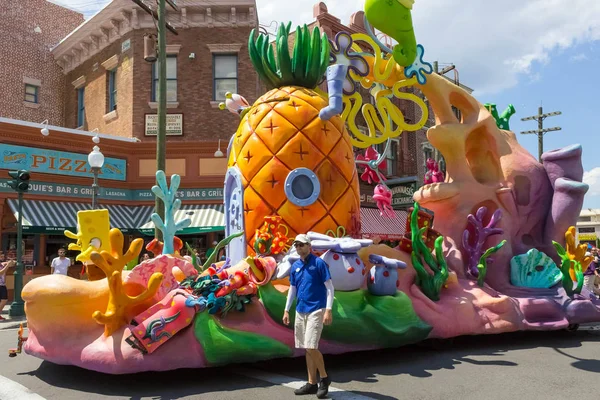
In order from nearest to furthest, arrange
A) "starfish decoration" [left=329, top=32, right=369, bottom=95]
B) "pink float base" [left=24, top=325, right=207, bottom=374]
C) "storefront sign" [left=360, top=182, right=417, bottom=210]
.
→ "pink float base" [left=24, top=325, right=207, bottom=374] < "starfish decoration" [left=329, top=32, right=369, bottom=95] < "storefront sign" [left=360, top=182, right=417, bottom=210]

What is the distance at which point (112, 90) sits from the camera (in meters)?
19.8

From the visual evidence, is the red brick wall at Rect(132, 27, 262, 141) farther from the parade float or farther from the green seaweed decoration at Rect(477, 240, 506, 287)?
the green seaweed decoration at Rect(477, 240, 506, 287)

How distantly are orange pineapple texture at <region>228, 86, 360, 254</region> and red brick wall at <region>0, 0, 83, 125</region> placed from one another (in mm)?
18555

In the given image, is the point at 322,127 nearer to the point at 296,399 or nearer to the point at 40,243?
the point at 296,399

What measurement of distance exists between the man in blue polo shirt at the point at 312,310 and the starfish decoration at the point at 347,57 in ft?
13.0

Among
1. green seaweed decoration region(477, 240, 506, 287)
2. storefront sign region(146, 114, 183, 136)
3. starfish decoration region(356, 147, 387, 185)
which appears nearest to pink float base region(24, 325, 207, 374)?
green seaweed decoration region(477, 240, 506, 287)

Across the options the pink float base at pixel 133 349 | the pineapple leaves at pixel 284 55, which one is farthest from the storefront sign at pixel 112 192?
the pink float base at pixel 133 349

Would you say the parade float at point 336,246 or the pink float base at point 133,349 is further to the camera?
the parade float at point 336,246

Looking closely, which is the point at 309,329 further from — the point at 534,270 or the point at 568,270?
the point at 568,270

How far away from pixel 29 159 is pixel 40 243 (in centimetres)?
261

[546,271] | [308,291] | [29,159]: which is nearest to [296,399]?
[308,291]

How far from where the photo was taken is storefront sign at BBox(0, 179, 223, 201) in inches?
616

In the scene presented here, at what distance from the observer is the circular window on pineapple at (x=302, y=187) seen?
6355mm

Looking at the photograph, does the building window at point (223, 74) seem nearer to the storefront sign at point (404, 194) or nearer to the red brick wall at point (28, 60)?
the storefront sign at point (404, 194)
